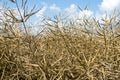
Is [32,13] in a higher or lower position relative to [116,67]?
higher

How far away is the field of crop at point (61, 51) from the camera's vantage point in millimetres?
1804

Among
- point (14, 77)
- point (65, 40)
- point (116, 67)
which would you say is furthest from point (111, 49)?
point (14, 77)

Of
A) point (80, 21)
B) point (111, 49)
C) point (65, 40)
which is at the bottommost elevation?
point (111, 49)

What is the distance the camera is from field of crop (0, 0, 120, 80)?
1804mm

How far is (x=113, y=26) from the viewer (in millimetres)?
2361

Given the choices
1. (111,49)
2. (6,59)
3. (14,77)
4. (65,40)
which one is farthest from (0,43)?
(111,49)

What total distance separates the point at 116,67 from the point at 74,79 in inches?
11.3

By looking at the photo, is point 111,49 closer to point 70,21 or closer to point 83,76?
point 83,76

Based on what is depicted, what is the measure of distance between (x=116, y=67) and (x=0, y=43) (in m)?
0.84

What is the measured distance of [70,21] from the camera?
2.42 meters

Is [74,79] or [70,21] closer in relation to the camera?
[74,79]

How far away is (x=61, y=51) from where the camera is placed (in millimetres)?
2002

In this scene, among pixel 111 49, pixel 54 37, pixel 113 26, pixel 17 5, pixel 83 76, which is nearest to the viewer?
pixel 83 76

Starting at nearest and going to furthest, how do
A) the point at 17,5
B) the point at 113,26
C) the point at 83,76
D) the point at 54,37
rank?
the point at 83,76, the point at 17,5, the point at 54,37, the point at 113,26
